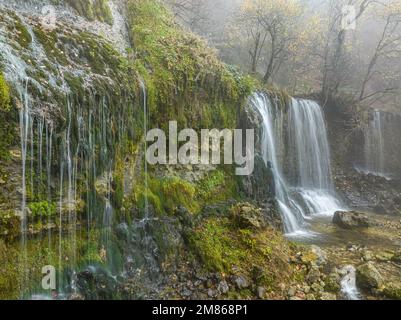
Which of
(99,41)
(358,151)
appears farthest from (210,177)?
(358,151)

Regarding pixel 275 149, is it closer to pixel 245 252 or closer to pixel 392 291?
pixel 245 252

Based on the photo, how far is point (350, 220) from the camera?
11398 mm

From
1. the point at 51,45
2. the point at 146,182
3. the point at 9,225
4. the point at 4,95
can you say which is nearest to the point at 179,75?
the point at 146,182

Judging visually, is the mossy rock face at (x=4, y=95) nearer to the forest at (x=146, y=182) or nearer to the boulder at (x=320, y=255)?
the forest at (x=146, y=182)

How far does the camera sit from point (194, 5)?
22406mm

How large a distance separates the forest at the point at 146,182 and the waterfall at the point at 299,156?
0.14 metres

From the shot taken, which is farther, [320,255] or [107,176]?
[320,255]

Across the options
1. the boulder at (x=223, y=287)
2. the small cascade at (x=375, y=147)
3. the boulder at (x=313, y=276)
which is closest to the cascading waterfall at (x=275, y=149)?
the boulder at (x=313, y=276)

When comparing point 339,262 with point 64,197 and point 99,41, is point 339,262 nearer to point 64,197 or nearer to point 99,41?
point 64,197

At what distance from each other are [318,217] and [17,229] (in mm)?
10347

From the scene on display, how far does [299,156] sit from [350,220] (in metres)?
4.61

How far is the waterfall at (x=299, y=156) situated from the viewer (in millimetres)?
12406

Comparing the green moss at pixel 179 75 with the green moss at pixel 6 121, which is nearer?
the green moss at pixel 6 121

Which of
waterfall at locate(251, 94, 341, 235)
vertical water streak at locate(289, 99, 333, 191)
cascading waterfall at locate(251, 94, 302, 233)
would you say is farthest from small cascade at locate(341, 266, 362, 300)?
vertical water streak at locate(289, 99, 333, 191)
